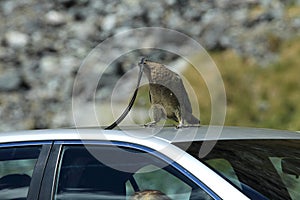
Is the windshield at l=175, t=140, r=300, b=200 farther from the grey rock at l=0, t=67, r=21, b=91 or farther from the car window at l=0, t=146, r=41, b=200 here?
the grey rock at l=0, t=67, r=21, b=91

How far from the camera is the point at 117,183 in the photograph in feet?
9.64

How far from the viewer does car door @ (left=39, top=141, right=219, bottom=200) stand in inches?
110

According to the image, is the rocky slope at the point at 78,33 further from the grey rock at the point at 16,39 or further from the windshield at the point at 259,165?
the windshield at the point at 259,165

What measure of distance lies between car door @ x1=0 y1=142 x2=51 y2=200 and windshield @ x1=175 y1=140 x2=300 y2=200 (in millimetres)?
677

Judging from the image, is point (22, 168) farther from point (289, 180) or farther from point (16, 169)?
point (289, 180)

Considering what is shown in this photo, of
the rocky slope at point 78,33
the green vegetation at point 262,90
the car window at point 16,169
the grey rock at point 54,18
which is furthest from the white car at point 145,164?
the grey rock at point 54,18

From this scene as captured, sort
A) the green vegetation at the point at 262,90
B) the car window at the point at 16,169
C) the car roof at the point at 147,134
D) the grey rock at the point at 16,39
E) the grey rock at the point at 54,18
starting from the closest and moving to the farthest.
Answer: the car roof at the point at 147,134, the car window at the point at 16,169, the green vegetation at the point at 262,90, the grey rock at the point at 16,39, the grey rock at the point at 54,18

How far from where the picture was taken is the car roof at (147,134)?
2908 mm

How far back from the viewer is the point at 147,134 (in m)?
2.96

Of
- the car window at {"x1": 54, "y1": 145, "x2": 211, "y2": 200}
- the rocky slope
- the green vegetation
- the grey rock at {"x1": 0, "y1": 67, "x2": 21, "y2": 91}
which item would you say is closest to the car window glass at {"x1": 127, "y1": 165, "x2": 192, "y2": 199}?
the car window at {"x1": 54, "y1": 145, "x2": 211, "y2": 200}

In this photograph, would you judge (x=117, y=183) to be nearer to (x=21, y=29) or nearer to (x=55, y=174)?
(x=55, y=174)

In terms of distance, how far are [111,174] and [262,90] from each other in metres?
9.94

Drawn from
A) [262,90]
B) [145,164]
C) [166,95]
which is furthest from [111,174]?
[262,90]

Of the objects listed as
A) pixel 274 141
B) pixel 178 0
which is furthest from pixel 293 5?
pixel 274 141
